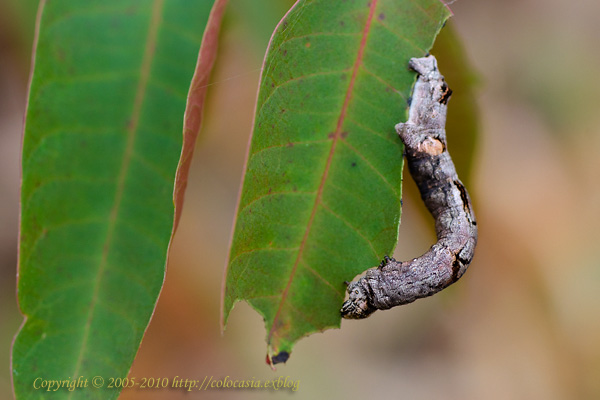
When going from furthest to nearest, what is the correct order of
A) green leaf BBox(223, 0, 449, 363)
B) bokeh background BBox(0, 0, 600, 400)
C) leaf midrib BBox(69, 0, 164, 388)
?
bokeh background BBox(0, 0, 600, 400) < leaf midrib BBox(69, 0, 164, 388) < green leaf BBox(223, 0, 449, 363)

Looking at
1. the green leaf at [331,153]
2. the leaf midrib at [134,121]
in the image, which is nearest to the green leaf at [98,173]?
the leaf midrib at [134,121]

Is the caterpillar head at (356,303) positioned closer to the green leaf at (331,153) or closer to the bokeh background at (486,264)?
the green leaf at (331,153)

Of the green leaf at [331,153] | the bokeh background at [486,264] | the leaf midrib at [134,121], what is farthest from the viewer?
the bokeh background at [486,264]

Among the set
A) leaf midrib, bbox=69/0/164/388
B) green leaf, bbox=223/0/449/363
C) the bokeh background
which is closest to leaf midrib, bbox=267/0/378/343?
green leaf, bbox=223/0/449/363

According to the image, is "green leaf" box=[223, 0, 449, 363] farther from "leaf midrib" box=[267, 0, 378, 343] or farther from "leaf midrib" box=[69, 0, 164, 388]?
"leaf midrib" box=[69, 0, 164, 388]

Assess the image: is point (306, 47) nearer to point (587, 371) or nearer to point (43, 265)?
point (43, 265)

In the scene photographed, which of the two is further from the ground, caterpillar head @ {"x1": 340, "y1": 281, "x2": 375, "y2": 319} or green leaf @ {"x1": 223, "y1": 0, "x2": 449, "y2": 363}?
green leaf @ {"x1": 223, "y1": 0, "x2": 449, "y2": 363}
